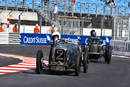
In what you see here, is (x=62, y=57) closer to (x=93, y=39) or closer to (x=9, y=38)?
(x=93, y=39)

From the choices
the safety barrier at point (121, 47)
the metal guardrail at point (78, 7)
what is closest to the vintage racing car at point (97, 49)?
the safety barrier at point (121, 47)

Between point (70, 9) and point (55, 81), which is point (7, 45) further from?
point (55, 81)

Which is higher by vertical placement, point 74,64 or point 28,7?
point 28,7

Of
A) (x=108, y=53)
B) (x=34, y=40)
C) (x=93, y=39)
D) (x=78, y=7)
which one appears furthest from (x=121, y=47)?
(x=78, y=7)

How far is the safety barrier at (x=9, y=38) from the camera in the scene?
25544mm

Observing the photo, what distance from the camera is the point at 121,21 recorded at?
25.9 meters

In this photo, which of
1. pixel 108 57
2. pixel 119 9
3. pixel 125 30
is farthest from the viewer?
pixel 119 9

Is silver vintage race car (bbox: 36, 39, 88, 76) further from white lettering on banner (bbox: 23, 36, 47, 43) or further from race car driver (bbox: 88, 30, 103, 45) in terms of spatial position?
white lettering on banner (bbox: 23, 36, 47, 43)

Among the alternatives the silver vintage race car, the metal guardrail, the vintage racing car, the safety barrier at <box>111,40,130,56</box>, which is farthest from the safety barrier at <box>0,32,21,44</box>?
the silver vintage race car

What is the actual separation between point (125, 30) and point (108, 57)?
1213 centimetres

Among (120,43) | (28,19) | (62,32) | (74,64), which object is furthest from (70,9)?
(74,64)

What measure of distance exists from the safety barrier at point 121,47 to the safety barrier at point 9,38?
875 centimetres

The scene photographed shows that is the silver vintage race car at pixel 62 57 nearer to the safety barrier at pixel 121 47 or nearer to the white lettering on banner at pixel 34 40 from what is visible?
the safety barrier at pixel 121 47

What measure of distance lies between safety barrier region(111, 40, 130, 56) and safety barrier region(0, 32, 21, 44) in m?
8.75
